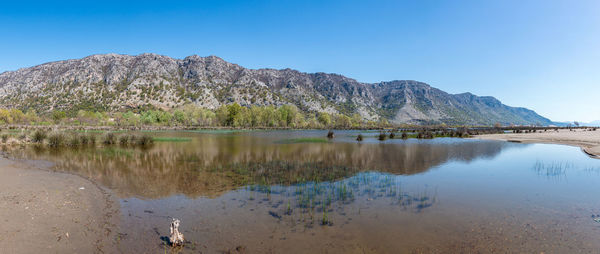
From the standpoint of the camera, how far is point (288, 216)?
8836 mm

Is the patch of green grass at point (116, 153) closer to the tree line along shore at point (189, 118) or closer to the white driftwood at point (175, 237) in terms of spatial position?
the white driftwood at point (175, 237)

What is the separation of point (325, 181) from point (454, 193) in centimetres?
644

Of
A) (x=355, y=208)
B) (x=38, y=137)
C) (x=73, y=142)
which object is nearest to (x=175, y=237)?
(x=355, y=208)

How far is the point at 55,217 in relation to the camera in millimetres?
7891

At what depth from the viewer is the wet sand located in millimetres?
6203

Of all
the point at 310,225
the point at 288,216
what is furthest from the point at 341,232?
the point at 288,216

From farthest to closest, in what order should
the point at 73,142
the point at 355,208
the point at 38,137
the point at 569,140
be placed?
the point at 569,140, the point at 38,137, the point at 73,142, the point at 355,208

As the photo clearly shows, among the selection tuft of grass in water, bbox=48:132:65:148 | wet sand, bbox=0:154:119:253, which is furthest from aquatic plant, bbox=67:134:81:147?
wet sand, bbox=0:154:119:253

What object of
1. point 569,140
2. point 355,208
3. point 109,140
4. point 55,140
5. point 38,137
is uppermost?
point 569,140

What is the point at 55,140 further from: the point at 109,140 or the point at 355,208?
the point at 355,208

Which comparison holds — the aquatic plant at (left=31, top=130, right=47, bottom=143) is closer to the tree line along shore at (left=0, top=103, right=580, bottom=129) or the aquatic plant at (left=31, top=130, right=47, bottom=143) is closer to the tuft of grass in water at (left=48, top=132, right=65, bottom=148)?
the tuft of grass in water at (left=48, top=132, right=65, bottom=148)

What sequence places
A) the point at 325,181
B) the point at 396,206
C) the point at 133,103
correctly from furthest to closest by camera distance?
the point at 133,103
the point at 325,181
the point at 396,206

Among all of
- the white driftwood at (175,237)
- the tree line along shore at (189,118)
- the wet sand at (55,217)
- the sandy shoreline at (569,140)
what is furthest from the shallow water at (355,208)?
the tree line along shore at (189,118)

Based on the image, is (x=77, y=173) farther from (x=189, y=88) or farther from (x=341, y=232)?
(x=189, y=88)
